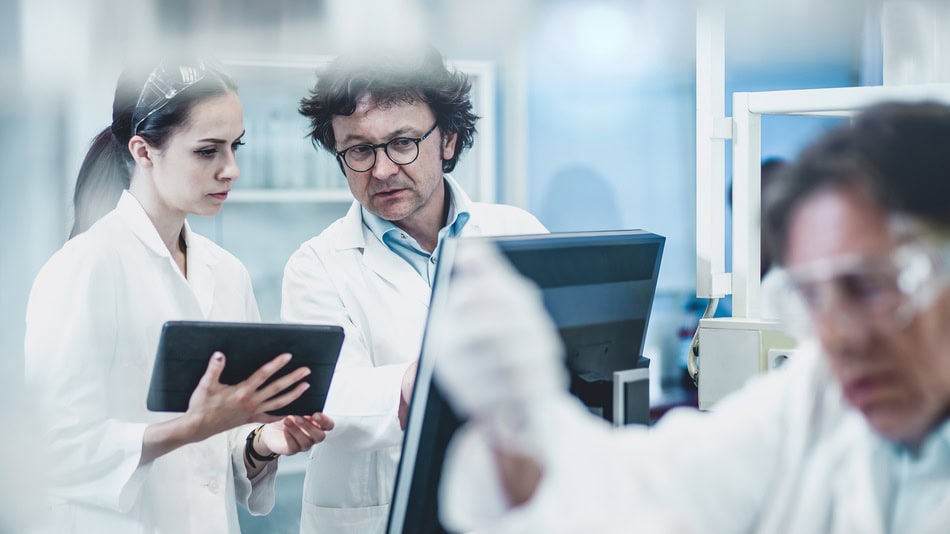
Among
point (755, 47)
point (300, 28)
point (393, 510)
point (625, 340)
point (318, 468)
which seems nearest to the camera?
point (393, 510)

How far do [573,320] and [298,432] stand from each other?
2.60 ft

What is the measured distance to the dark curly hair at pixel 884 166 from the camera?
722mm

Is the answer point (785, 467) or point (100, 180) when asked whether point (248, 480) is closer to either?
point (100, 180)

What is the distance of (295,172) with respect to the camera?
2777mm

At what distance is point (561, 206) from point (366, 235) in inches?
63.0

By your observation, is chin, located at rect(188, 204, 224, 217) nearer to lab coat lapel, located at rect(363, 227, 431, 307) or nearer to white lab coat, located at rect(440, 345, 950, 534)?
lab coat lapel, located at rect(363, 227, 431, 307)

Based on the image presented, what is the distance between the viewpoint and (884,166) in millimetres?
745

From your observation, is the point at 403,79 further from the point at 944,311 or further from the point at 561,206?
the point at 561,206

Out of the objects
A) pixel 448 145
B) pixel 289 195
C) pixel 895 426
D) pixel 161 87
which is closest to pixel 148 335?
pixel 161 87

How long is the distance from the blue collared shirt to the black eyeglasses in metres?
0.12

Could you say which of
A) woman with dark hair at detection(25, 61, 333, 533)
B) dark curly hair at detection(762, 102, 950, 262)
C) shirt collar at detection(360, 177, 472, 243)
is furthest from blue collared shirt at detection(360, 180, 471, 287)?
dark curly hair at detection(762, 102, 950, 262)

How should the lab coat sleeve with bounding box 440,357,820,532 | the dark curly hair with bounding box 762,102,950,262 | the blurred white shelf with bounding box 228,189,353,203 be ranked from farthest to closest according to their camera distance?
the blurred white shelf with bounding box 228,189,353,203 → the lab coat sleeve with bounding box 440,357,820,532 → the dark curly hair with bounding box 762,102,950,262

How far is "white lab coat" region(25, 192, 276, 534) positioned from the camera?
1541mm

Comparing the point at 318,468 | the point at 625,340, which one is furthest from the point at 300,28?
the point at 625,340
